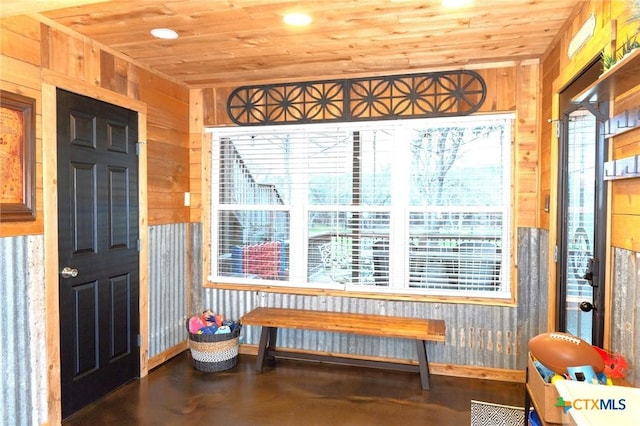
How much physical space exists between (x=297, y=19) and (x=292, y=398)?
8.56 ft

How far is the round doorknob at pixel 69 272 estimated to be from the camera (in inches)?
111

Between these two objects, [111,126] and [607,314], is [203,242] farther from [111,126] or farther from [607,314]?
[607,314]

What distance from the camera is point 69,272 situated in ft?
9.34

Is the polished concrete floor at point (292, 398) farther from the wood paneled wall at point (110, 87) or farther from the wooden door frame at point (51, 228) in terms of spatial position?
the wood paneled wall at point (110, 87)

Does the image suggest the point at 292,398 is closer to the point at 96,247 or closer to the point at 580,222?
the point at 96,247

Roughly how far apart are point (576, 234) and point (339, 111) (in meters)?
2.10

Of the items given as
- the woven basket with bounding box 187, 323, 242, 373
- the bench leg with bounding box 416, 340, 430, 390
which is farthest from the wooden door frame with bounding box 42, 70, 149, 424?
the bench leg with bounding box 416, 340, 430, 390

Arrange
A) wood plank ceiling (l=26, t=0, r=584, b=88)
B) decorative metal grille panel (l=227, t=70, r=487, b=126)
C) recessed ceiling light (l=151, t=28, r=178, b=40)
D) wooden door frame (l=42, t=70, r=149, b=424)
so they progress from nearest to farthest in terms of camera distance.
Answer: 1. wood plank ceiling (l=26, t=0, r=584, b=88)
2. wooden door frame (l=42, t=70, r=149, b=424)
3. recessed ceiling light (l=151, t=28, r=178, b=40)
4. decorative metal grille panel (l=227, t=70, r=487, b=126)

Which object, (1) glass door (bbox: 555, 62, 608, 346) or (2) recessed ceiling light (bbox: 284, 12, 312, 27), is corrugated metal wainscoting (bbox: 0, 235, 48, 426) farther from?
(1) glass door (bbox: 555, 62, 608, 346)

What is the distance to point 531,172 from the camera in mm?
3412

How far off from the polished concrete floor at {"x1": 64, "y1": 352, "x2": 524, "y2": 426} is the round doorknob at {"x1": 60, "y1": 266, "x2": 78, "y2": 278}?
3.13 ft

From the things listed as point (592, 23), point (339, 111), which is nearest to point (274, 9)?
point (339, 111)

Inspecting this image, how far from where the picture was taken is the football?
1.82m

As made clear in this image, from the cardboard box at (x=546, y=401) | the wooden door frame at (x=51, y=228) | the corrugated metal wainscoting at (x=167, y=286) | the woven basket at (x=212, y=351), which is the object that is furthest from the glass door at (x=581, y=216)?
the corrugated metal wainscoting at (x=167, y=286)
